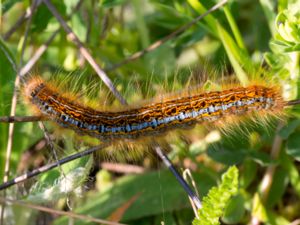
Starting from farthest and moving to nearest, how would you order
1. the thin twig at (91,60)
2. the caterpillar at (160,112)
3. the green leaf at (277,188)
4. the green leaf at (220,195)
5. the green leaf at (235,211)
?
1. the green leaf at (277,188)
2. the green leaf at (235,211)
3. the thin twig at (91,60)
4. the caterpillar at (160,112)
5. the green leaf at (220,195)

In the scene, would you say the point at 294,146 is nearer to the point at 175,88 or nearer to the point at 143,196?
the point at 175,88

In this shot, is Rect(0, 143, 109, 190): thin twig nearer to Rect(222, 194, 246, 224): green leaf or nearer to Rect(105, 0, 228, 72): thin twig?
Rect(222, 194, 246, 224): green leaf

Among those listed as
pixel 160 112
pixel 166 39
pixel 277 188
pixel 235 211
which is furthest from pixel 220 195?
pixel 166 39

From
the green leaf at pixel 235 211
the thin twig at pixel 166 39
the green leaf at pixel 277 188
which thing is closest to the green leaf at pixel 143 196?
the green leaf at pixel 235 211

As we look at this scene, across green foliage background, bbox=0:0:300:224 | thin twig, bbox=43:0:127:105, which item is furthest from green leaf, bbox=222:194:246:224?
thin twig, bbox=43:0:127:105

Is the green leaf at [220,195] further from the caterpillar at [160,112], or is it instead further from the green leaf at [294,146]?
the green leaf at [294,146]

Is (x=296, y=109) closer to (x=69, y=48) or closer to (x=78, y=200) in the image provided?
(x=78, y=200)
